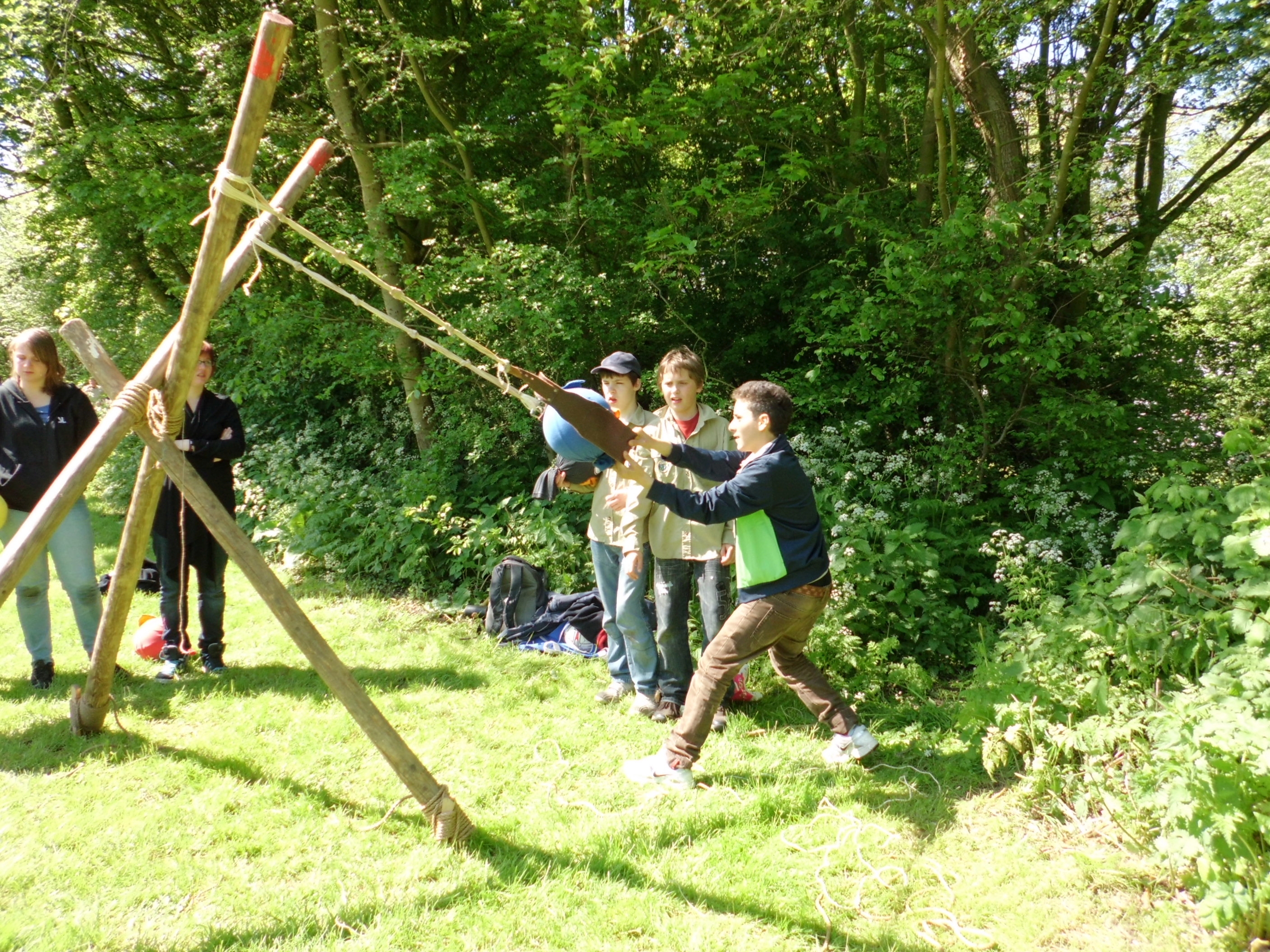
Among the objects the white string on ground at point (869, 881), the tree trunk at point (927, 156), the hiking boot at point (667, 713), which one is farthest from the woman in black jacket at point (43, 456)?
the tree trunk at point (927, 156)

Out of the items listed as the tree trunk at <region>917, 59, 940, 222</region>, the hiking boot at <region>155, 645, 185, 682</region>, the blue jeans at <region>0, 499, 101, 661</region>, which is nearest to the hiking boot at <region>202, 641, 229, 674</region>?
the hiking boot at <region>155, 645, 185, 682</region>

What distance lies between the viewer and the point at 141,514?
11.2ft

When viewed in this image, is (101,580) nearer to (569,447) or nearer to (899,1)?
(569,447)

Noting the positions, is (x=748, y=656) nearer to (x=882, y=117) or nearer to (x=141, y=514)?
(x=141, y=514)

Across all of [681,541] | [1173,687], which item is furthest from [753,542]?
[1173,687]

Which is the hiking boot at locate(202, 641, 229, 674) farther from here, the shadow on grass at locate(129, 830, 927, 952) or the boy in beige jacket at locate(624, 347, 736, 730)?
the boy in beige jacket at locate(624, 347, 736, 730)

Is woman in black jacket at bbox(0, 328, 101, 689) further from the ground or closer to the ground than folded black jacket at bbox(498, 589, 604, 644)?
further from the ground

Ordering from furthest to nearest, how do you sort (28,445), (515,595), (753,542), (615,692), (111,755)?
(515,595)
(615,692)
(28,445)
(111,755)
(753,542)

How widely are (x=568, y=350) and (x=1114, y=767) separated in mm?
4380

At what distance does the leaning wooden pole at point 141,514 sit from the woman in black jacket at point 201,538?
819 millimetres

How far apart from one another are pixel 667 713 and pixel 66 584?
326 cm

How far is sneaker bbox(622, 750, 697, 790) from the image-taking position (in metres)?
3.26

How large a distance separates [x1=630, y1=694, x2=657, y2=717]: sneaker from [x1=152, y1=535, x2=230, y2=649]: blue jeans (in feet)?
8.13

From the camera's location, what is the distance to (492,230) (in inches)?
279
